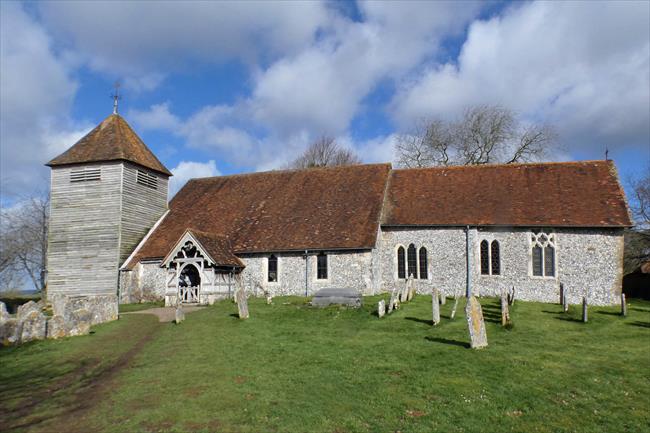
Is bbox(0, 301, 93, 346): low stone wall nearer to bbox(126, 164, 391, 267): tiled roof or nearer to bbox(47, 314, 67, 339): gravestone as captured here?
bbox(47, 314, 67, 339): gravestone

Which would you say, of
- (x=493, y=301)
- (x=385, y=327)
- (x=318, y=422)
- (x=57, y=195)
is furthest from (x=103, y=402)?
(x=57, y=195)

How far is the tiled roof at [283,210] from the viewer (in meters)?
27.5

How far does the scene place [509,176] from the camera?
2898 centimetres

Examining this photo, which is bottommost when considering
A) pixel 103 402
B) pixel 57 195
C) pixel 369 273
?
pixel 103 402

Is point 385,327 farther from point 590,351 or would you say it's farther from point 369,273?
point 369,273

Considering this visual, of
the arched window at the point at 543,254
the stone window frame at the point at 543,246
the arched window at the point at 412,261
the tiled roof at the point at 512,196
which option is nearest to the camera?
the stone window frame at the point at 543,246

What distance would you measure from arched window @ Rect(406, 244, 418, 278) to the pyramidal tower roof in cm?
1792

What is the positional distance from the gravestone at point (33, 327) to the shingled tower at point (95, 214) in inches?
436

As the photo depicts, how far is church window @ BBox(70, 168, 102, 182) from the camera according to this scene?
3081cm

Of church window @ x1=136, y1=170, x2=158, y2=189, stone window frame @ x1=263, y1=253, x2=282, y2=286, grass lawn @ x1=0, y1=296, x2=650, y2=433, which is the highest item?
church window @ x1=136, y1=170, x2=158, y2=189

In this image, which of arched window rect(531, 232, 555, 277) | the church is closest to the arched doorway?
the church

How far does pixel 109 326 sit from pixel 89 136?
1775 cm

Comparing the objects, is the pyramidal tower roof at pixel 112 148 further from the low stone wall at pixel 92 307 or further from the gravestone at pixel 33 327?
the gravestone at pixel 33 327

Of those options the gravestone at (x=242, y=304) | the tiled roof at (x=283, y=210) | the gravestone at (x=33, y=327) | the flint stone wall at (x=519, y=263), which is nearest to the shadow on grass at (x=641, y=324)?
the flint stone wall at (x=519, y=263)
